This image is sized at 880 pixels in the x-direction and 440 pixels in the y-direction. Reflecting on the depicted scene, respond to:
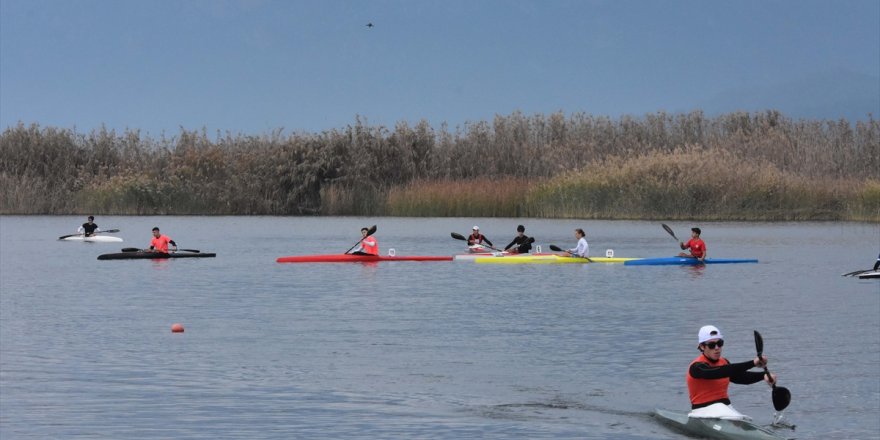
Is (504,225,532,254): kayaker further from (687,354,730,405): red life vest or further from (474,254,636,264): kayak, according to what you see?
(687,354,730,405): red life vest

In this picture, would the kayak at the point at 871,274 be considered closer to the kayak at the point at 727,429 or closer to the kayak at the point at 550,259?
the kayak at the point at 550,259

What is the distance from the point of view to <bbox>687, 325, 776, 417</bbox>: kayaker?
1342cm

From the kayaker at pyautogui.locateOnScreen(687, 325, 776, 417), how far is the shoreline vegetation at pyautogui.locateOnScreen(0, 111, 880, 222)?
1592 inches

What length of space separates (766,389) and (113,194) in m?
48.0

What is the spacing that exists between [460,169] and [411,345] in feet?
137

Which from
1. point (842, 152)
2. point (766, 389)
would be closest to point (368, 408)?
point (766, 389)

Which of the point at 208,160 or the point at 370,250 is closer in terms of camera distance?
the point at 370,250

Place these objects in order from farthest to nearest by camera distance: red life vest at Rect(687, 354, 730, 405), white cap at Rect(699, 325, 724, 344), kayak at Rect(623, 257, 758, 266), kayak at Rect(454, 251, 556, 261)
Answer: kayak at Rect(454, 251, 556, 261) → kayak at Rect(623, 257, 758, 266) → red life vest at Rect(687, 354, 730, 405) → white cap at Rect(699, 325, 724, 344)

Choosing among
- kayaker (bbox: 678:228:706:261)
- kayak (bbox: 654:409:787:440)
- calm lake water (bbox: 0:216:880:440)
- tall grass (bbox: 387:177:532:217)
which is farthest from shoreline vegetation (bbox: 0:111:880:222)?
kayak (bbox: 654:409:787:440)

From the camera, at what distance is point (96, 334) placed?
2252 cm

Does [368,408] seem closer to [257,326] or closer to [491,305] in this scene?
[257,326]

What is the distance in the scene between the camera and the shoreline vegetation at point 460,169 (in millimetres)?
54688

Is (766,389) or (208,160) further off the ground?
(208,160)

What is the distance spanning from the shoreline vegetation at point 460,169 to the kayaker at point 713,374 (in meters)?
40.4
